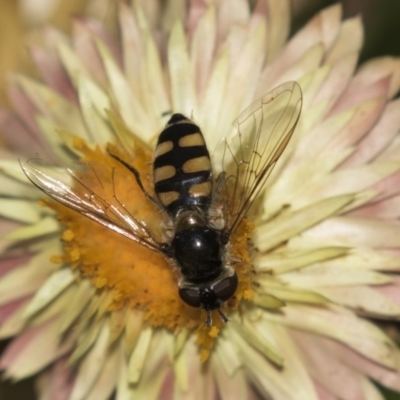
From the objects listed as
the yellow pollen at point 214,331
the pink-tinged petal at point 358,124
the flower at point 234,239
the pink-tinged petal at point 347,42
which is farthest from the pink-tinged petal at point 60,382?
the pink-tinged petal at point 347,42

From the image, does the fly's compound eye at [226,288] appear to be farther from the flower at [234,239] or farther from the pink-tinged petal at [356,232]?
the pink-tinged petal at [356,232]

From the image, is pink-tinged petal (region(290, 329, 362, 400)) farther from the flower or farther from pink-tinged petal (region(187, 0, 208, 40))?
pink-tinged petal (region(187, 0, 208, 40))

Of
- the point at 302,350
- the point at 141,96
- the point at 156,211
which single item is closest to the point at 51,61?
the point at 141,96

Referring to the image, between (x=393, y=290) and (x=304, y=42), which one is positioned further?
(x=304, y=42)

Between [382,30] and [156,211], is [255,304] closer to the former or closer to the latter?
[156,211]

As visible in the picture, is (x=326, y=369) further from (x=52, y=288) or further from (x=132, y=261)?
(x=52, y=288)

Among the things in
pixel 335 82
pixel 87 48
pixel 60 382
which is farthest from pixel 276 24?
pixel 60 382
